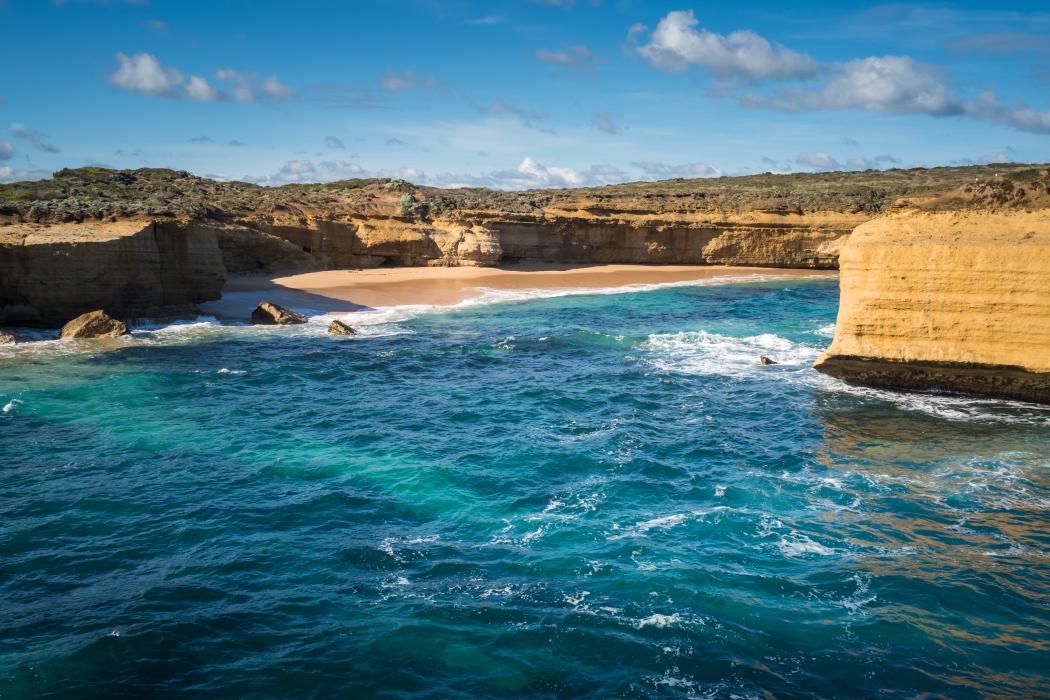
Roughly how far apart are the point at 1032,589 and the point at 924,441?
5822 mm

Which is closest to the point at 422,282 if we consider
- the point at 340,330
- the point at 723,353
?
the point at 340,330

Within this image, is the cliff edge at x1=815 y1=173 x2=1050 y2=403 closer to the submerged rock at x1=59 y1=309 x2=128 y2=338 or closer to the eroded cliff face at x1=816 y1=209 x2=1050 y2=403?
the eroded cliff face at x1=816 y1=209 x2=1050 y2=403

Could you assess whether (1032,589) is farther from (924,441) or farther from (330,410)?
(330,410)

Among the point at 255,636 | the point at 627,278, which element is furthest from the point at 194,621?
the point at 627,278

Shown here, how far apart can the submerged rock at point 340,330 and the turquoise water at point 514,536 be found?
6.00 metres

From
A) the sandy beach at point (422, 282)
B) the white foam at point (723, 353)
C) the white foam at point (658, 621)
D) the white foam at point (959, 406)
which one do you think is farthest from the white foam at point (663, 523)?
the sandy beach at point (422, 282)

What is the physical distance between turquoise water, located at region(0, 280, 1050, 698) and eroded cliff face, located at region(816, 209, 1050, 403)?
101 centimetres

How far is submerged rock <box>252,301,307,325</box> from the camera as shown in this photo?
29.4 metres

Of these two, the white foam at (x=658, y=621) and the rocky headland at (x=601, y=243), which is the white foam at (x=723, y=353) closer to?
the rocky headland at (x=601, y=243)

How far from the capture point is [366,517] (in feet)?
40.9

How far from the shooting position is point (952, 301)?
1719 cm

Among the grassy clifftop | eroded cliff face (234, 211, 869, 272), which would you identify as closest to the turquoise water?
the grassy clifftop

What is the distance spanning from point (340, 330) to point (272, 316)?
3.69 m

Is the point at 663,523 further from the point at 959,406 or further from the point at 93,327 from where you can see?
the point at 93,327
